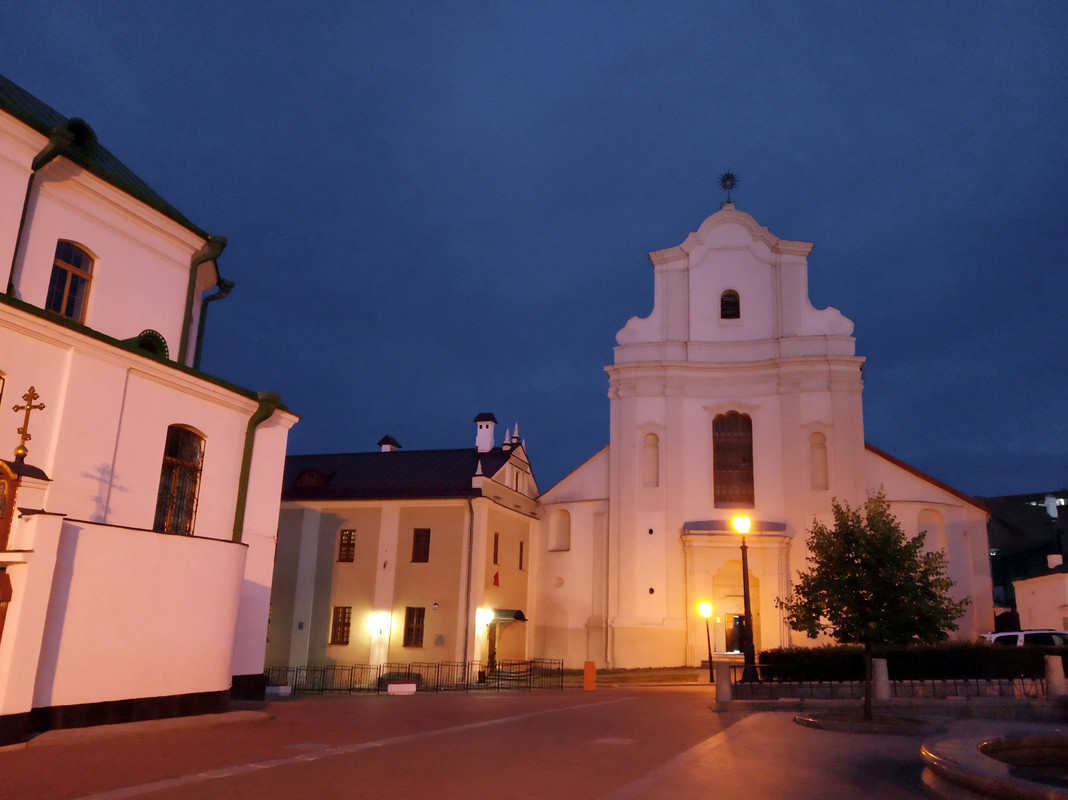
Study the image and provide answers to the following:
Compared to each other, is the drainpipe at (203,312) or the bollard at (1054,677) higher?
the drainpipe at (203,312)

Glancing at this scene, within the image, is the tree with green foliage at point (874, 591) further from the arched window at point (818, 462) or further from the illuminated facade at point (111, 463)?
the arched window at point (818, 462)

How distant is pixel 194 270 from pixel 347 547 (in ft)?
61.9

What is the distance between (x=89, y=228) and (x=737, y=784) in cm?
1525

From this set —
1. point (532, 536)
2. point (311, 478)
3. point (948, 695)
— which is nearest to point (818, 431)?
point (532, 536)

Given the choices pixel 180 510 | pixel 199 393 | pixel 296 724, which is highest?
pixel 199 393

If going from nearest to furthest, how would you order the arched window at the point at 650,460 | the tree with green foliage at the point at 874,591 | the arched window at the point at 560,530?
the tree with green foliage at the point at 874,591 → the arched window at the point at 650,460 → the arched window at the point at 560,530

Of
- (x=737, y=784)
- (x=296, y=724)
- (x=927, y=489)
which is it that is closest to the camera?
(x=737, y=784)

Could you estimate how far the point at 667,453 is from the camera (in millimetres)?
36562

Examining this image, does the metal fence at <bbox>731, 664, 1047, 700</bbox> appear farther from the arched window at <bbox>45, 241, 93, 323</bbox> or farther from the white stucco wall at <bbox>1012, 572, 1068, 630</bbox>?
the arched window at <bbox>45, 241, 93, 323</bbox>

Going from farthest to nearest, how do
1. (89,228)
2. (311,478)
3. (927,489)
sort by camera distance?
(311,478) < (927,489) < (89,228)

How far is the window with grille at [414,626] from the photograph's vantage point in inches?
1294

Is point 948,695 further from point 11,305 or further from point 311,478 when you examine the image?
point 311,478

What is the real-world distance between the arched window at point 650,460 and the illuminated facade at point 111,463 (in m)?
20.9

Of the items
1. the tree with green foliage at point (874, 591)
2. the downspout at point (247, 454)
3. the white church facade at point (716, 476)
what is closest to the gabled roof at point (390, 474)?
the white church facade at point (716, 476)
